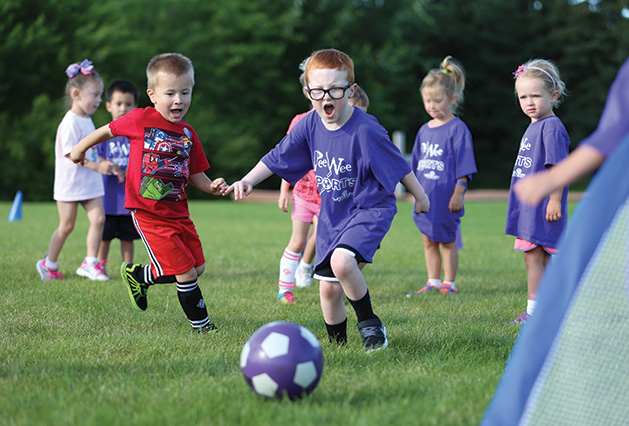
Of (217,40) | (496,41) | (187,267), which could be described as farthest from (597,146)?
(496,41)

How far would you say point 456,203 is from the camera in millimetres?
6480

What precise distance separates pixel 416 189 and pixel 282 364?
1.66 meters

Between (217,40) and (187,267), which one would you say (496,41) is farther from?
(187,267)

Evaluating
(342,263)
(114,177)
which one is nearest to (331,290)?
(342,263)

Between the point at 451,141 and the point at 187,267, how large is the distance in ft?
10.6

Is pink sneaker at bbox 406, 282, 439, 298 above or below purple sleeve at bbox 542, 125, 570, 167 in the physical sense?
below

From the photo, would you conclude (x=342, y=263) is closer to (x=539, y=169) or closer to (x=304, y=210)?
(x=539, y=169)

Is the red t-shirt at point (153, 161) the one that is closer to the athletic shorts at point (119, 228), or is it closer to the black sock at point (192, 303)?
the black sock at point (192, 303)

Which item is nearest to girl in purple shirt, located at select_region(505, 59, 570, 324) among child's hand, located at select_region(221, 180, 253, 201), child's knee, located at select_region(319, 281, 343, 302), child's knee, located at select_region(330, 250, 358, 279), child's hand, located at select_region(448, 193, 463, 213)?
child's hand, located at select_region(448, 193, 463, 213)

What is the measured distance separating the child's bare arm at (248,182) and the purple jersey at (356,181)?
1.20 ft

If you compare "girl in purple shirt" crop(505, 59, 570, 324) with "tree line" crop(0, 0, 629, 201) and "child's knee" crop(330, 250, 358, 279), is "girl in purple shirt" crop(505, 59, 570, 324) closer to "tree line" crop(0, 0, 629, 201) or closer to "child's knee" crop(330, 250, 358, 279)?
"child's knee" crop(330, 250, 358, 279)

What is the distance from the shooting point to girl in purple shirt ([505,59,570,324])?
5.03 m

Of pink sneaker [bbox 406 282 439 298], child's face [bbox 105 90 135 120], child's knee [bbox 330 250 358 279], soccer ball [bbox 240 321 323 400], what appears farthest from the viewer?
child's face [bbox 105 90 135 120]

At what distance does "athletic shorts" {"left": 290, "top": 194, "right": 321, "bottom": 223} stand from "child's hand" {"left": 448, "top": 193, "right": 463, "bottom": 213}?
1293 mm
